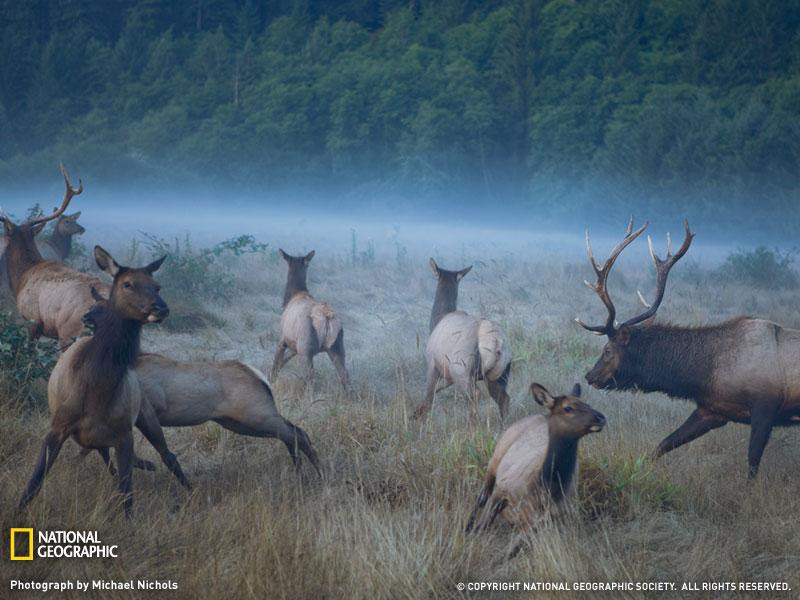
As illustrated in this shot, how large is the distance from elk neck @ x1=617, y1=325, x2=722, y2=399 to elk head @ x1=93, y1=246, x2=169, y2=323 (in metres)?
4.26

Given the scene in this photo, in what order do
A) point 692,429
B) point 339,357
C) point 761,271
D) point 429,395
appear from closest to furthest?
point 692,429, point 429,395, point 339,357, point 761,271

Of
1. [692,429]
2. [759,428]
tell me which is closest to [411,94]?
[692,429]

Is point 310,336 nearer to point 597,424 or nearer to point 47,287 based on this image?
point 47,287

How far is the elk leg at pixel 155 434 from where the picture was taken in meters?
6.85

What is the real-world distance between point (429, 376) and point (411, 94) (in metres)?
24.2

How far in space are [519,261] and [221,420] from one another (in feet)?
50.5

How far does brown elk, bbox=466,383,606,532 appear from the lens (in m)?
6.02

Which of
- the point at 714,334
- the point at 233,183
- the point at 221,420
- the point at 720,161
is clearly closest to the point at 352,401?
the point at 221,420

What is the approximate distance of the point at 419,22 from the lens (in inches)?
1367

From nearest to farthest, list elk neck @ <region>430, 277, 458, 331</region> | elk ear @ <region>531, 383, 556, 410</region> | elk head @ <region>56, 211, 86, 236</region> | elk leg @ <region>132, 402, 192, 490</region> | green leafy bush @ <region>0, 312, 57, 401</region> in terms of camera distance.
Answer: elk ear @ <region>531, 383, 556, 410</region> < elk leg @ <region>132, 402, 192, 490</region> < green leafy bush @ <region>0, 312, 57, 401</region> < elk neck @ <region>430, 277, 458, 331</region> < elk head @ <region>56, 211, 86, 236</region>

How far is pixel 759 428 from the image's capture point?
320 inches

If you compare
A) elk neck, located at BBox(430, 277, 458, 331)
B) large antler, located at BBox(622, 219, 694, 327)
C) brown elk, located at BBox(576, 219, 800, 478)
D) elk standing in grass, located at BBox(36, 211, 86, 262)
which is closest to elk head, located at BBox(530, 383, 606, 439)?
brown elk, located at BBox(576, 219, 800, 478)

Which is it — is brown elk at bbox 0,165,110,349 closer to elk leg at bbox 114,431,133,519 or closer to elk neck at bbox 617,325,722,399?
elk leg at bbox 114,431,133,519

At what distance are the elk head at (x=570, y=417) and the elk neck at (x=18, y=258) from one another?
635 centimetres
